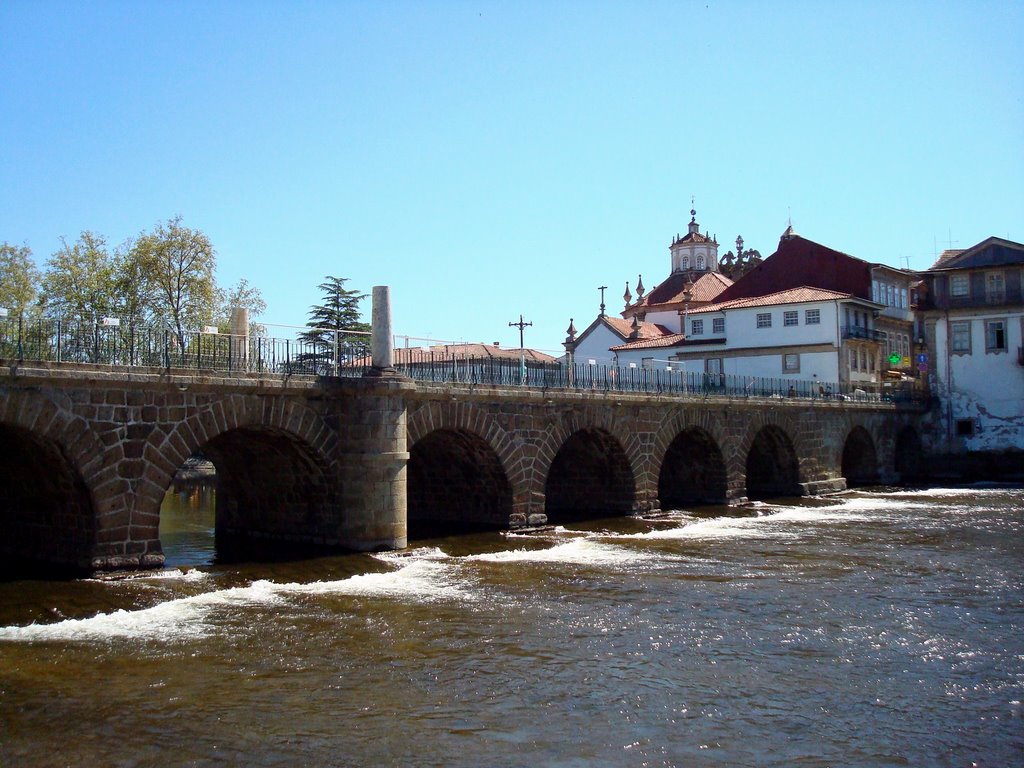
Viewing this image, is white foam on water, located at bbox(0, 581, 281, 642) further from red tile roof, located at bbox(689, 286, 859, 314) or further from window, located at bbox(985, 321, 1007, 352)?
window, located at bbox(985, 321, 1007, 352)

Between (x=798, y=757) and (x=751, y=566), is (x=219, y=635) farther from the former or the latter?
(x=751, y=566)

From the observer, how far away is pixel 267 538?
24.3 meters

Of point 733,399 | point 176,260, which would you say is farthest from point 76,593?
point 176,260

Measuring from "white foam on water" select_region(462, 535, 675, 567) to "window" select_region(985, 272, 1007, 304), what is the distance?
42.0 meters

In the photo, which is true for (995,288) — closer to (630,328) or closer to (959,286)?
(959,286)

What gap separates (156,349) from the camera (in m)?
19.2

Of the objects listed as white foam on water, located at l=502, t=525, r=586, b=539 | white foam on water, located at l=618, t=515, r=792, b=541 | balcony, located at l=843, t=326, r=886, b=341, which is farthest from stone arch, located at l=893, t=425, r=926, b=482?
white foam on water, located at l=502, t=525, r=586, b=539

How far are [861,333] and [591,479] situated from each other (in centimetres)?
2713

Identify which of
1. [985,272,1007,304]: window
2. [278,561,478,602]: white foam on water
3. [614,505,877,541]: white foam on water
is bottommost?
[614,505,877,541]: white foam on water

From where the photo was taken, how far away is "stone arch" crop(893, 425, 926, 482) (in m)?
56.5

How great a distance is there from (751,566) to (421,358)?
1003cm

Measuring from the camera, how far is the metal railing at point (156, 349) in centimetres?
1750

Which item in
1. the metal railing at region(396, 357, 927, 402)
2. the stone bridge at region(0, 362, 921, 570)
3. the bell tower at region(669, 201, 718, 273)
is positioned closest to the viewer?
the stone bridge at region(0, 362, 921, 570)

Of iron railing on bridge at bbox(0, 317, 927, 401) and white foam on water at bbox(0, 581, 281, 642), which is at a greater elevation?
iron railing on bridge at bbox(0, 317, 927, 401)
